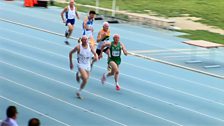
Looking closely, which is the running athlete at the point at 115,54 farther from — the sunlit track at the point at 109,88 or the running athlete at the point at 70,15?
the running athlete at the point at 70,15

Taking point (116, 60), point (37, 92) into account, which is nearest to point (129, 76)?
point (116, 60)

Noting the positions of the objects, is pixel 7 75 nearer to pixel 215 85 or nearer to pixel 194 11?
pixel 215 85

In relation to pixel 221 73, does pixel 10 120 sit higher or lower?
higher

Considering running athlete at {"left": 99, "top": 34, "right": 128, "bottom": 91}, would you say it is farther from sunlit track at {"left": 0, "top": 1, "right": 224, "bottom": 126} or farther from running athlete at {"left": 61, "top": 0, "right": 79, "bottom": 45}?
running athlete at {"left": 61, "top": 0, "right": 79, "bottom": 45}

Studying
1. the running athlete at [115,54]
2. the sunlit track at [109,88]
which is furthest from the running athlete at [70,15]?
the running athlete at [115,54]

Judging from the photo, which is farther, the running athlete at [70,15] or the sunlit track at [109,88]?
the running athlete at [70,15]

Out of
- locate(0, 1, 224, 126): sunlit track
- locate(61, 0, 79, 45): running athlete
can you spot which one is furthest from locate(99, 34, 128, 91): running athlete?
locate(61, 0, 79, 45): running athlete

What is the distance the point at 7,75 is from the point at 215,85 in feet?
18.7

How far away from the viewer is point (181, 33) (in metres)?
27.3

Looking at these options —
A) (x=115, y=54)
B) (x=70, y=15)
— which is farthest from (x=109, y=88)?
(x=70, y=15)

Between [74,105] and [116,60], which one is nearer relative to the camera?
[74,105]

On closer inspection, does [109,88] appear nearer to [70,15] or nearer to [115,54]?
[115,54]

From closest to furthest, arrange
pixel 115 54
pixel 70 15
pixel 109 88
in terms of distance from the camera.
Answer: pixel 115 54 → pixel 109 88 → pixel 70 15

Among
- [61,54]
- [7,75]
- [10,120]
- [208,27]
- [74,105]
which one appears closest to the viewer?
[10,120]
